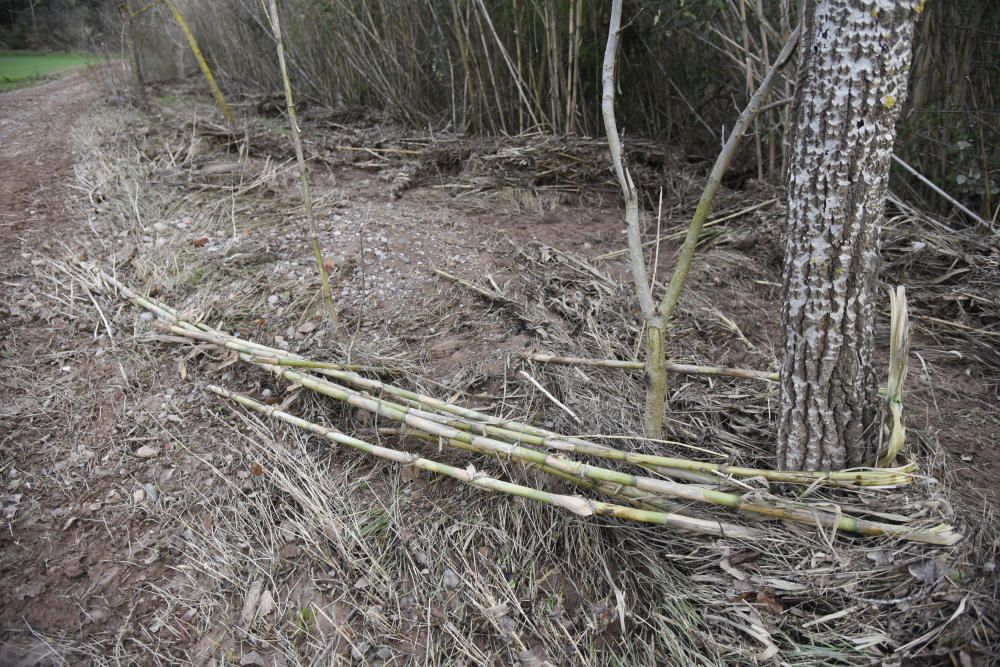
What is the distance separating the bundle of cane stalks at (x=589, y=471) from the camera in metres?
1.53

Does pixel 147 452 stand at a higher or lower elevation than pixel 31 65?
lower

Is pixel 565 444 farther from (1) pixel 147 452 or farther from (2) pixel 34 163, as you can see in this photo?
(2) pixel 34 163

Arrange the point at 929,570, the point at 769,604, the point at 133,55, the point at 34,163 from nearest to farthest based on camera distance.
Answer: the point at 929,570
the point at 769,604
the point at 34,163
the point at 133,55

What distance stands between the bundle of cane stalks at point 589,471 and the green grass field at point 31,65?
23.3 feet

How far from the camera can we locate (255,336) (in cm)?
267

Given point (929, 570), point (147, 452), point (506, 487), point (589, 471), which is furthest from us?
point (147, 452)

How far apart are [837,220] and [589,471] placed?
0.88 meters

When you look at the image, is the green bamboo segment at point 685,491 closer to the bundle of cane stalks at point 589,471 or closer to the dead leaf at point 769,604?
the bundle of cane stalks at point 589,471

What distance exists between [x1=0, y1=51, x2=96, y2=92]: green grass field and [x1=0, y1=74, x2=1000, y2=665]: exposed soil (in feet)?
15.0

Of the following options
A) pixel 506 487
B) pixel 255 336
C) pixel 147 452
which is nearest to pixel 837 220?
pixel 506 487

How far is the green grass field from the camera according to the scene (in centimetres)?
725

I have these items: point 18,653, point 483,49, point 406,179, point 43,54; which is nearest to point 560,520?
point 18,653

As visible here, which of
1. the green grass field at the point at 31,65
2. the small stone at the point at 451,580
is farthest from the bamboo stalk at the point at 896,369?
the green grass field at the point at 31,65

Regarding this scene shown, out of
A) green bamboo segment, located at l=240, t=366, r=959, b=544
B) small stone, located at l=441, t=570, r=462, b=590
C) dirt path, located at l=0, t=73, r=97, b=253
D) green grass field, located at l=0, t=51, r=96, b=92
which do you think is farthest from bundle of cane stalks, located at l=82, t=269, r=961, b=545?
green grass field, located at l=0, t=51, r=96, b=92
